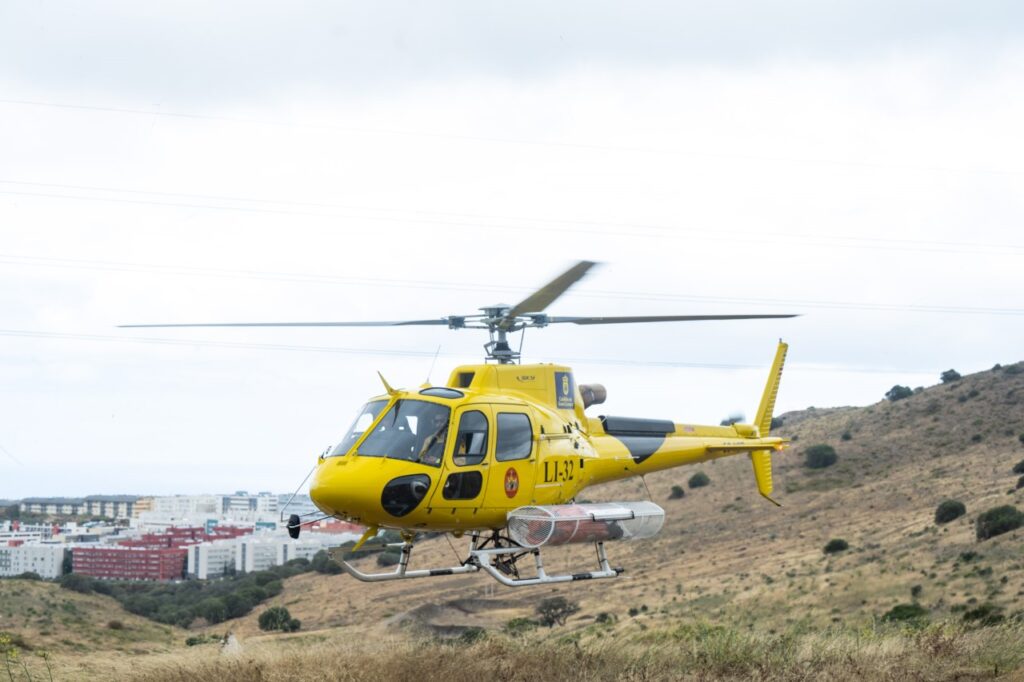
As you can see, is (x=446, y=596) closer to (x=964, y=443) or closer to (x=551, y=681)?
(x=964, y=443)

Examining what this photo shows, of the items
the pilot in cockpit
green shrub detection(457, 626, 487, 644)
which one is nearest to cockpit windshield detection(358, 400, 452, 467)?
the pilot in cockpit

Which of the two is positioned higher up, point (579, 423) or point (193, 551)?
point (579, 423)

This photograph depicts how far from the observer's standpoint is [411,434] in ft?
53.0

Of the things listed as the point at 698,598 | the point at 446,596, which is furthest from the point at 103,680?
the point at 446,596

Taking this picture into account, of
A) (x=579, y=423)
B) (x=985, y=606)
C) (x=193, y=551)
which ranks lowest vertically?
(x=193, y=551)

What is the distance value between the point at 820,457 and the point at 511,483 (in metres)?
66.5

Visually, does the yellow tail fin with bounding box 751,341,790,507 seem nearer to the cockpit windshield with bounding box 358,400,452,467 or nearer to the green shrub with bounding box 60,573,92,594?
the cockpit windshield with bounding box 358,400,452,467

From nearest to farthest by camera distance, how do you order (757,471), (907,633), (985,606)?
(907,633)
(757,471)
(985,606)

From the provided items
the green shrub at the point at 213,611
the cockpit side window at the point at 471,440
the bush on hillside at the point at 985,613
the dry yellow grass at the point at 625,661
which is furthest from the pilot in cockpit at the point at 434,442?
the green shrub at the point at 213,611

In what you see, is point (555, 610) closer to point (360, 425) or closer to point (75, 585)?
point (75, 585)

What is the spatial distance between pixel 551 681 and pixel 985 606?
21793mm

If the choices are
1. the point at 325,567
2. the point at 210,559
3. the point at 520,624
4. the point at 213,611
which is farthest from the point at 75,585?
the point at 210,559

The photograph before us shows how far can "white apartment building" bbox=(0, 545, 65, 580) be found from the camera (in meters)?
124

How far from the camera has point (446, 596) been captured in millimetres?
61500
